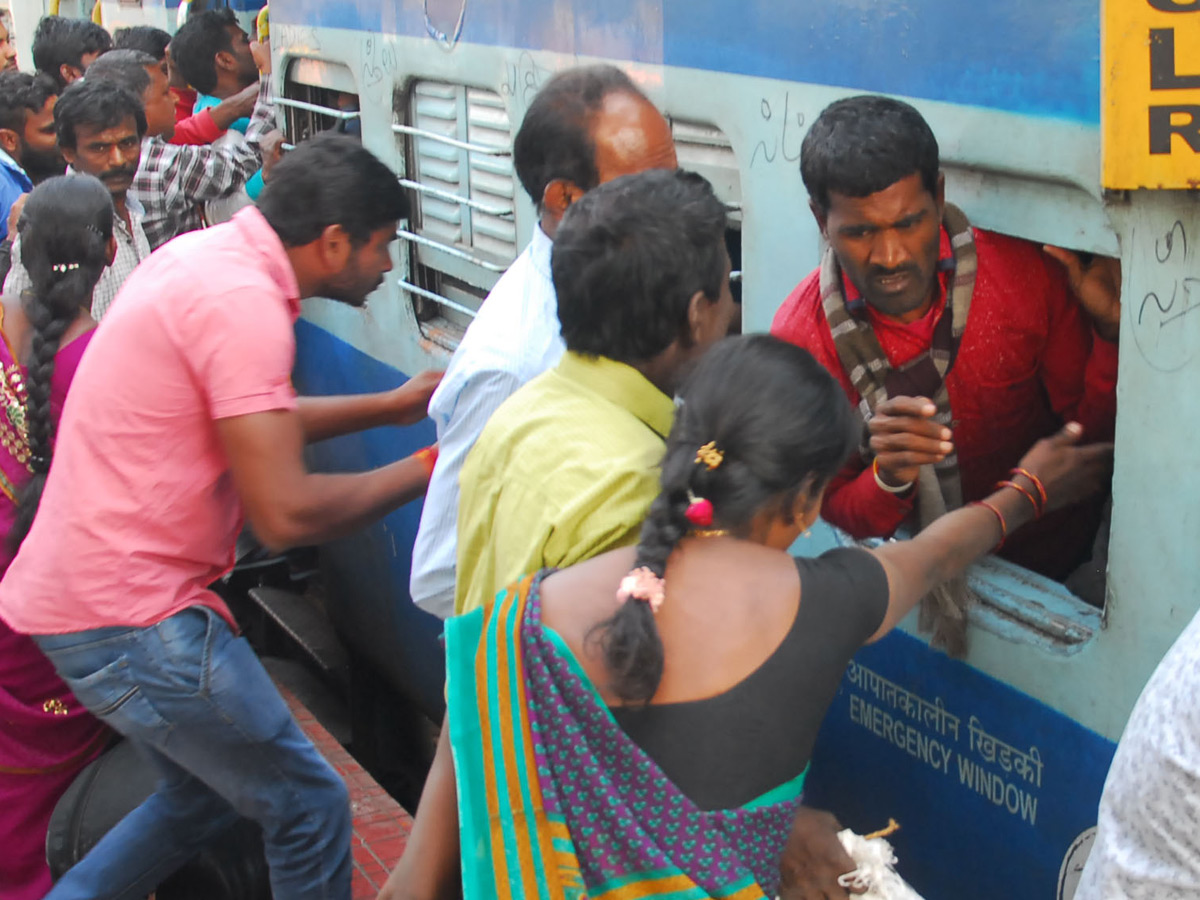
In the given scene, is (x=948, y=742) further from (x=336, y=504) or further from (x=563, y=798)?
(x=336, y=504)

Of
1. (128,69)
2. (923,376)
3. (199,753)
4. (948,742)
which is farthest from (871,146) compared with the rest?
(128,69)

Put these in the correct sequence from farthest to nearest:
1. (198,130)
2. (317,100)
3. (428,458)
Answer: (198,130) → (317,100) → (428,458)

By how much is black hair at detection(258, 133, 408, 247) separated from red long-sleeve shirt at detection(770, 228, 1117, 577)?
0.90 m

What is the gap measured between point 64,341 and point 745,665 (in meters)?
2.20

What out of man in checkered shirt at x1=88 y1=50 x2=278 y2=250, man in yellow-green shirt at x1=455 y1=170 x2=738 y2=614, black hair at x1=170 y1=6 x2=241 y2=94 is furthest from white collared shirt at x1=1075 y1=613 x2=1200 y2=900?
black hair at x1=170 y1=6 x2=241 y2=94

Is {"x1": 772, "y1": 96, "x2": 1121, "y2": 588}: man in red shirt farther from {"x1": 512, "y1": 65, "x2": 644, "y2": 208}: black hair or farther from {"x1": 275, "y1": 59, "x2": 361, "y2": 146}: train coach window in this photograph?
{"x1": 275, "y1": 59, "x2": 361, "y2": 146}: train coach window

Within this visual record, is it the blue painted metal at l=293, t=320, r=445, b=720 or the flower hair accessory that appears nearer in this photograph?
the flower hair accessory

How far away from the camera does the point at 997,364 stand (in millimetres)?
2389

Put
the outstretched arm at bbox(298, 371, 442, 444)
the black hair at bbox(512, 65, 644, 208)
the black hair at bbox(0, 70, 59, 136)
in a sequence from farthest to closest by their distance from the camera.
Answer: the black hair at bbox(0, 70, 59, 136), the outstretched arm at bbox(298, 371, 442, 444), the black hair at bbox(512, 65, 644, 208)

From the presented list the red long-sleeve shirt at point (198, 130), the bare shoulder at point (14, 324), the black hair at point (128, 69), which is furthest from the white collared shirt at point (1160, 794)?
the red long-sleeve shirt at point (198, 130)

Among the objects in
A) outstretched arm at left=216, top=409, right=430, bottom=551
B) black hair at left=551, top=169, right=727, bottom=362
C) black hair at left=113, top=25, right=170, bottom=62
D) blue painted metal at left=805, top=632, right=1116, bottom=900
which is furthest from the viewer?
black hair at left=113, top=25, right=170, bottom=62

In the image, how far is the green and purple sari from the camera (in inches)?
67.7

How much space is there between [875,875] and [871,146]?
1074 mm

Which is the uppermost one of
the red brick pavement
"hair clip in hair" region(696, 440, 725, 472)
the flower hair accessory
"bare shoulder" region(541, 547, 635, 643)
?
"hair clip in hair" region(696, 440, 725, 472)
